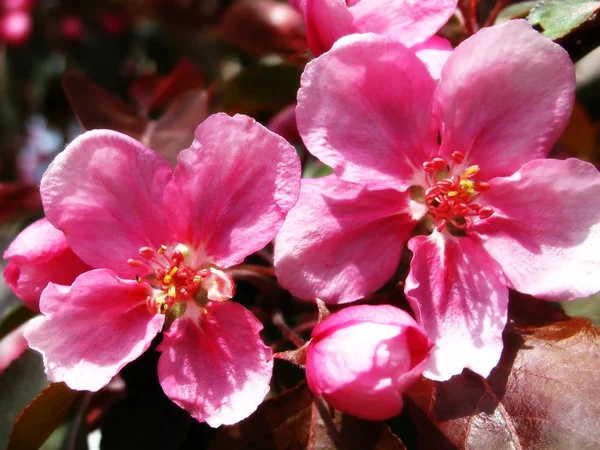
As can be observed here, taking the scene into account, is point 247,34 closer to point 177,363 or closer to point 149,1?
point 177,363

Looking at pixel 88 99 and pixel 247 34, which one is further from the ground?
pixel 88 99

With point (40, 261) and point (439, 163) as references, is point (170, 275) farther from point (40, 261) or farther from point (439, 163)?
point (439, 163)

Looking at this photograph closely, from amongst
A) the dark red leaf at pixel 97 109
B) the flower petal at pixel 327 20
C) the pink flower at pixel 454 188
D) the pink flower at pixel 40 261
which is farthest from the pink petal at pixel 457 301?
the dark red leaf at pixel 97 109

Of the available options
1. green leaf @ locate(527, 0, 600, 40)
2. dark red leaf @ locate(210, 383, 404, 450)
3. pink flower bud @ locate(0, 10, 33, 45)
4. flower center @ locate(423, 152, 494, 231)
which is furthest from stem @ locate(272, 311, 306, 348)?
pink flower bud @ locate(0, 10, 33, 45)

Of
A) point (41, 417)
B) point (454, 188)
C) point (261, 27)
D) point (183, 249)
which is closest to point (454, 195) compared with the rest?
point (454, 188)

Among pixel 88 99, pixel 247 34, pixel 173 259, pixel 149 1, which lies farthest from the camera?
pixel 149 1

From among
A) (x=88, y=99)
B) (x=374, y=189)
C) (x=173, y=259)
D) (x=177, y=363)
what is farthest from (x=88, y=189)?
(x=88, y=99)

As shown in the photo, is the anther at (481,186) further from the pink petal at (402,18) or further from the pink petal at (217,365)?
the pink petal at (217,365)

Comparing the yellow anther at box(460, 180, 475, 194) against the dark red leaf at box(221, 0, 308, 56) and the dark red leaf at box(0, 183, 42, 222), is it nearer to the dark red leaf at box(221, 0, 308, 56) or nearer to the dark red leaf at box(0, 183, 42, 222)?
the dark red leaf at box(221, 0, 308, 56)
